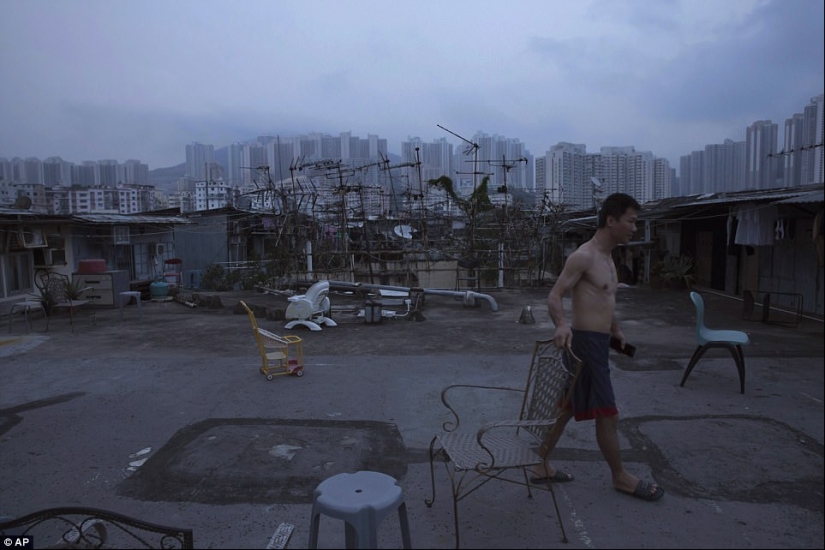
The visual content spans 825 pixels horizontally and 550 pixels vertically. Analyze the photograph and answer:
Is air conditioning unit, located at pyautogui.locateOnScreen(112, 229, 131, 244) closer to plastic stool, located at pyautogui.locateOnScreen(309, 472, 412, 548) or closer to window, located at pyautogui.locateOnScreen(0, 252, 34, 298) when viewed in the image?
window, located at pyautogui.locateOnScreen(0, 252, 34, 298)

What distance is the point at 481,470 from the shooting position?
10.2ft

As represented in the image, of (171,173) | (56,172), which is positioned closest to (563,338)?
(56,172)

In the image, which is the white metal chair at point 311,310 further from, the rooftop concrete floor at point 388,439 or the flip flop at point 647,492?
the flip flop at point 647,492

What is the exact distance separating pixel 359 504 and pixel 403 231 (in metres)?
18.0

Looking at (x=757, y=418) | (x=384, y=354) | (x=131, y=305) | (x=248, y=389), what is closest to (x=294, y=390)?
(x=248, y=389)

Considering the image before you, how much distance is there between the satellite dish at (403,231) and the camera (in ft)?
66.3

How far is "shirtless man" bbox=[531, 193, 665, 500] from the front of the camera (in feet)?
11.3

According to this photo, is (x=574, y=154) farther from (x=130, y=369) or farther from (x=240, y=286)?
(x=130, y=369)

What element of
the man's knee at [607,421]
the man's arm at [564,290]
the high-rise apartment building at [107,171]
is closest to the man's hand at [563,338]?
the man's arm at [564,290]

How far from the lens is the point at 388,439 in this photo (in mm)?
4809

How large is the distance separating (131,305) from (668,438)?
50.3 ft

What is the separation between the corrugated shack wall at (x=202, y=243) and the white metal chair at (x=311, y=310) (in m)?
12.6

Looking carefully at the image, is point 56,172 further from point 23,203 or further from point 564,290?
point 564,290

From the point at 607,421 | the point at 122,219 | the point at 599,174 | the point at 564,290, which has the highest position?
the point at 599,174
